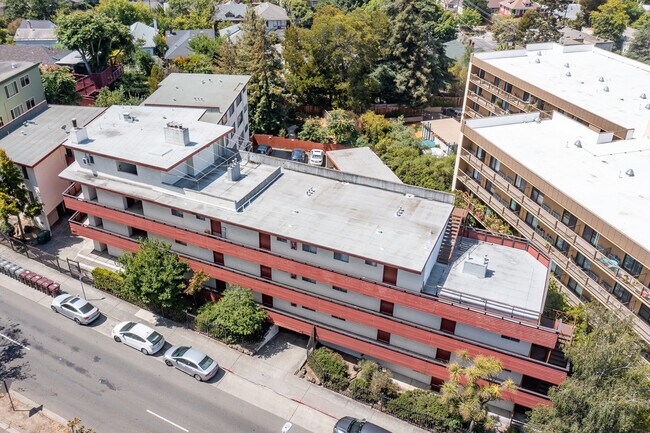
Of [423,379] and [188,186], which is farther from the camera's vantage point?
[188,186]

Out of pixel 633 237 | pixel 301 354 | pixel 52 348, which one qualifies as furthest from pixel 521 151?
pixel 52 348

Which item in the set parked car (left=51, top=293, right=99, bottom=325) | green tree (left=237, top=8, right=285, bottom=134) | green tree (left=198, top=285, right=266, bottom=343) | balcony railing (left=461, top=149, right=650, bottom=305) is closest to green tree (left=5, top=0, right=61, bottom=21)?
green tree (left=237, top=8, right=285, bottom=134)

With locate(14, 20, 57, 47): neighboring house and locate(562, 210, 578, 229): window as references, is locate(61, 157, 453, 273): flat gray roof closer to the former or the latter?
locate(562, 210, 578, 229): window

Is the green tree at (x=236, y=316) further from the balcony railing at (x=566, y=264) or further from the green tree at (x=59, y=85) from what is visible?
the green tree at (x=59, y=85)

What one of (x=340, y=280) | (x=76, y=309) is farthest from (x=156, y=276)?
(x=340, y=280)

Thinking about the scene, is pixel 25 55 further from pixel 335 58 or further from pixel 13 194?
pixel 335 58

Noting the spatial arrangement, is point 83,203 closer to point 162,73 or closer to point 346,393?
point 346,393

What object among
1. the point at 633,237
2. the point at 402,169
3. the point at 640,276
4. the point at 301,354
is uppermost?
the point at 633,237
